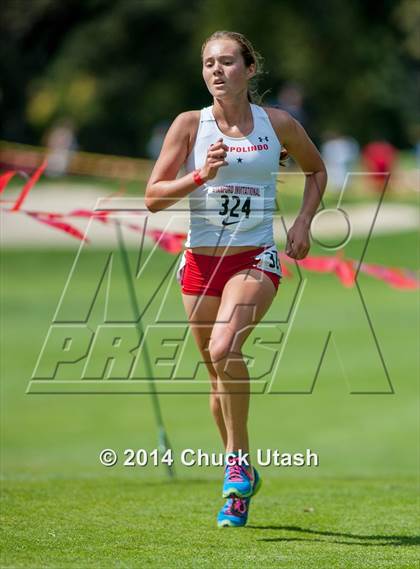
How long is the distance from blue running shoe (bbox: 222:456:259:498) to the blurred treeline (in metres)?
46.4

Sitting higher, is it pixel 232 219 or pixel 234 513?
pixel 232 219

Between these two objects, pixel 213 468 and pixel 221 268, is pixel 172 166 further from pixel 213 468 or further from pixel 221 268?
pixel 213 468

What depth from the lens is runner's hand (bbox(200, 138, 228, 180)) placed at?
6.57 metres

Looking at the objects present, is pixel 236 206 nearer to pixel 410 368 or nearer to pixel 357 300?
pixel 410 368

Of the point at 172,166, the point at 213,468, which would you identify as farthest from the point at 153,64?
the point at 172,166

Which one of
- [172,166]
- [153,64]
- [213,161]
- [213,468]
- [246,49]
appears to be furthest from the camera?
[153,64]

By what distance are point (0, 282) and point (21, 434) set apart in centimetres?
1491

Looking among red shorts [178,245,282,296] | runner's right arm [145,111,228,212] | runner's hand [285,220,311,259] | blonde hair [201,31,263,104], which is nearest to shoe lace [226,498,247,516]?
red shorts [178,245,282,296]

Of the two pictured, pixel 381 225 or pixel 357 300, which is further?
pixel 381 225

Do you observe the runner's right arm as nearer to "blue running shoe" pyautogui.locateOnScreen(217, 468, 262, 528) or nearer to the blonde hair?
the blonde hair

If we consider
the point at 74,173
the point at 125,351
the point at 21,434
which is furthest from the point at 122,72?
the point at 21,434

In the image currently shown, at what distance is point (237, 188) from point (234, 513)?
1704 millimetres

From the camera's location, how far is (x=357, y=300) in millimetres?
26594

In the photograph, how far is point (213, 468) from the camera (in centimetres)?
1301
